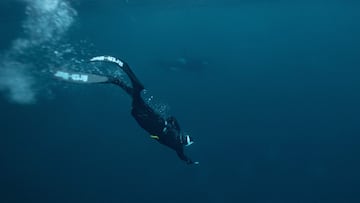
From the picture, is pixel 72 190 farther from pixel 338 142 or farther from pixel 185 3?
pixel 185 3

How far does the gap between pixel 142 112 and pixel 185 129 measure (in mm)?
15114

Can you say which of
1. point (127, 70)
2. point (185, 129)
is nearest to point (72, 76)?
point (127, 70)

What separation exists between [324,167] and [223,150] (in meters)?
5.52

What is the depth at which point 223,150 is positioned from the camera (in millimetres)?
22047

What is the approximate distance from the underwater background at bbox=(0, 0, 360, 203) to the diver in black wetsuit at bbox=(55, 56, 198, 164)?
8.66 metres

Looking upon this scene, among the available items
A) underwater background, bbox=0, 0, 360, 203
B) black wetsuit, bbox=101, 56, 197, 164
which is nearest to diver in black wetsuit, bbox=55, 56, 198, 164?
black wetsuit, bbox=101, 56, 197, 164

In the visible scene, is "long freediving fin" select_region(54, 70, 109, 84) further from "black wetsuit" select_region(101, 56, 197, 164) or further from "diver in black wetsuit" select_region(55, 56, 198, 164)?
"black wetsuit" select_region(101, 56, 197, 164)

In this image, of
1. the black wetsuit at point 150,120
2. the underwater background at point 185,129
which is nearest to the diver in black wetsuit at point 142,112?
the black wetsuit at point 150,120

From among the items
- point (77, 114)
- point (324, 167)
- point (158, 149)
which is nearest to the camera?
point (324, 167)

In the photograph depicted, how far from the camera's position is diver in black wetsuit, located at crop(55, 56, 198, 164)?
7.44 metres

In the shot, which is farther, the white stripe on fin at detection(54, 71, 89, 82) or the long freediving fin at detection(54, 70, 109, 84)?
the white stripe on fin at detection(54, 71, 89, 82)

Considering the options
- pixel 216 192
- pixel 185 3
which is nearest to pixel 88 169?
pixel 216 192

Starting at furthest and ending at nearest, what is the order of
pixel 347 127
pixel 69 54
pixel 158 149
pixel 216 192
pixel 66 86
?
pixel 69 54 < pixel 66 86 < pixel 347 127 < pixel 158 149 < pixel 216 192

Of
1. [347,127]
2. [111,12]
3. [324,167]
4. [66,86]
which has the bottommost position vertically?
[324,167]
